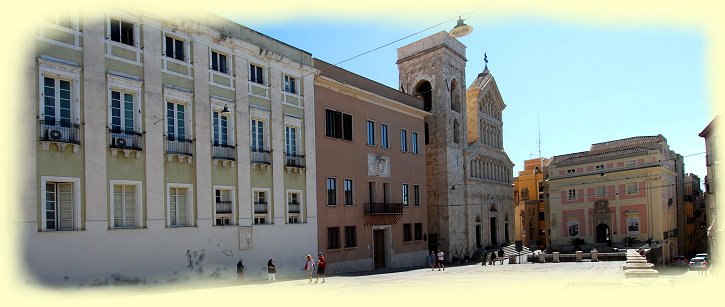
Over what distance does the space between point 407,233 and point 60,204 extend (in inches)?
980

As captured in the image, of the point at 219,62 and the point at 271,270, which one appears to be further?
the point at 219,62

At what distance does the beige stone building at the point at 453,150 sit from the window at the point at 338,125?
15396 millimetres

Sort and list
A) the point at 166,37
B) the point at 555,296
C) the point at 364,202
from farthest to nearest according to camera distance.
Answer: the point at 364,202, the point at 166,37, the point at 555,296

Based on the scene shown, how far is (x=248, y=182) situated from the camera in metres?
26.5

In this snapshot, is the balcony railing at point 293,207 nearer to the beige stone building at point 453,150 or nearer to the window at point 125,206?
the window at point 125,206

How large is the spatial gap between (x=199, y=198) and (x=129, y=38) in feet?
22.5

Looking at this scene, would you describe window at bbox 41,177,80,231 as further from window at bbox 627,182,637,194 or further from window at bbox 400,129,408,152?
window at bbox 627,182,637,194

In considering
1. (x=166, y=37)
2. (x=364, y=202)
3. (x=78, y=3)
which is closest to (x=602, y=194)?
(x=364, y=202)

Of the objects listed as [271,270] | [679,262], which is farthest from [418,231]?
[679,262]

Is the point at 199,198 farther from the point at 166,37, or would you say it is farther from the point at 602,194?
the point at 602,194

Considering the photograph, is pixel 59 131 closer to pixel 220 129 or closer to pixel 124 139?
pixel 124 139

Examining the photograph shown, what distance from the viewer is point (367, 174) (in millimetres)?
35906

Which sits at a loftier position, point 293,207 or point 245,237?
point 293,207

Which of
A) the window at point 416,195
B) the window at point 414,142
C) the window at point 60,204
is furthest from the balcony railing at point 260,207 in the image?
the window at point 414,142
